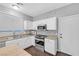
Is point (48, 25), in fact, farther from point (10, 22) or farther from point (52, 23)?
point (10, 22)

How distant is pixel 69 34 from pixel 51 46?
0.85m

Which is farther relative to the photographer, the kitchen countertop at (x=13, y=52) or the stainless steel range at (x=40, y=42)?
the stainless steel range at (x=40, y=42)

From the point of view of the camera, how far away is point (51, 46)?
2100 millimetres

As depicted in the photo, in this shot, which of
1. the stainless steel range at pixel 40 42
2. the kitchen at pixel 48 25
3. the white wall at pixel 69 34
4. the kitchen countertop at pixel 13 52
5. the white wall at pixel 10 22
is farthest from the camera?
the stainless steel range at pixel 40 42

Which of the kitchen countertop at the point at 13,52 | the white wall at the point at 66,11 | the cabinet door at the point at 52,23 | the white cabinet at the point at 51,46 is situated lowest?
the white cabinet at the point at 51,46

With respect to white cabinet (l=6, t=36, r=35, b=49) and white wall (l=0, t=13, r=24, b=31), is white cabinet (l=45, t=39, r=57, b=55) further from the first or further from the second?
white wall (l=0, t=13, r=24, b=31)

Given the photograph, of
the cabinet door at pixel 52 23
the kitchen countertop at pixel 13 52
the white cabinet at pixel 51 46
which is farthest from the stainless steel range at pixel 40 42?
the kitchen countertop at pixel 13 52

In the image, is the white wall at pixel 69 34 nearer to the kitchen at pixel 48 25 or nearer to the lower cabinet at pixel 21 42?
the kitchen at pixel 48 25

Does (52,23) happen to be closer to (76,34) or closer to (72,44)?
(76,34)

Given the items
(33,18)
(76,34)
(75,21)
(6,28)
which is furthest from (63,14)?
(6,28)

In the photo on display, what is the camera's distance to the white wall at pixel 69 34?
191 cm

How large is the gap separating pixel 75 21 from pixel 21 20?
2.57m

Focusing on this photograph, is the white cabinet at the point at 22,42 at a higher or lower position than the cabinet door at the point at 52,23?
lower

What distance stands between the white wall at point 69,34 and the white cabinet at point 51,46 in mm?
438
